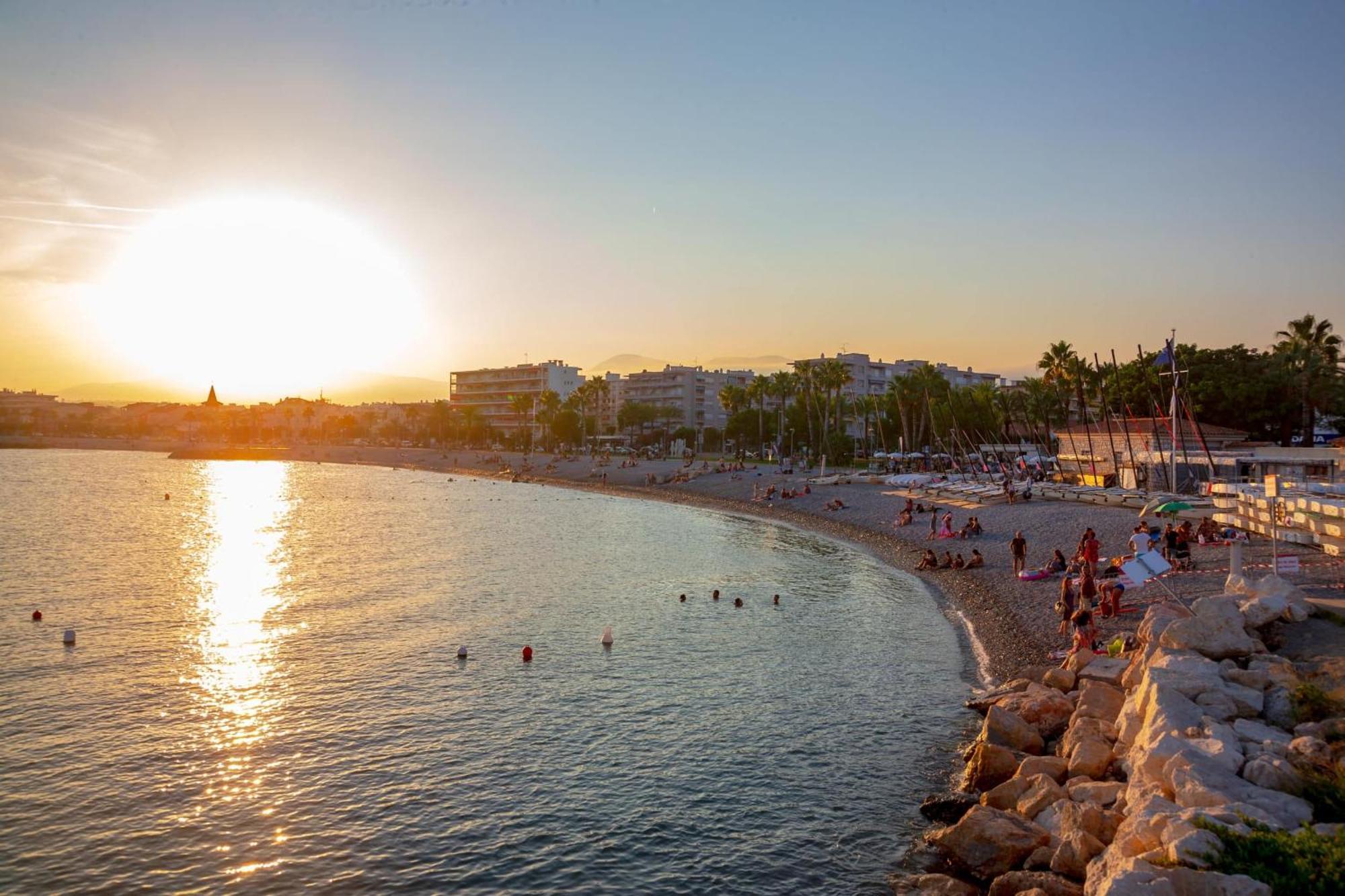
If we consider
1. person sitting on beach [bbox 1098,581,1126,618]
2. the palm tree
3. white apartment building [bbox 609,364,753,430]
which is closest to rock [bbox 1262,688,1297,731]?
person sitting on beach [bbox 1098,581,1126,618]

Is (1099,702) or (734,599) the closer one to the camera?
(1099,702)

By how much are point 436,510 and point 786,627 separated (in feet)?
160

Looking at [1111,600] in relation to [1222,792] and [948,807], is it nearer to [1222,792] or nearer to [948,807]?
[948,807]

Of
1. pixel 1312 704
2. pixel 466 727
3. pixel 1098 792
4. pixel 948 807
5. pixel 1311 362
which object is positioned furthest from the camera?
pixel 1311 362

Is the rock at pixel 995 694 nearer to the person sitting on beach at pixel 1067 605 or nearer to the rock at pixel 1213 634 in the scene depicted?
the rock at pixel 1213 634

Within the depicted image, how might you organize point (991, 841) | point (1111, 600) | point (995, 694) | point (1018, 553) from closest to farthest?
point (991, 841)
point (995, 694)
point (1111, 600)
point (1018, 553)

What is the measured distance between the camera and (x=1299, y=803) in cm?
997

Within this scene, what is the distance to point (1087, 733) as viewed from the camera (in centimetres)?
1434

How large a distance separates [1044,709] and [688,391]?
517 feet

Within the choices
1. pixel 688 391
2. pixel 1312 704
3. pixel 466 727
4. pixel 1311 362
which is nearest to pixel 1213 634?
pixel 1312 704

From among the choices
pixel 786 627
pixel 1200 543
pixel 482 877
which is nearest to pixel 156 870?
pixel 482 877

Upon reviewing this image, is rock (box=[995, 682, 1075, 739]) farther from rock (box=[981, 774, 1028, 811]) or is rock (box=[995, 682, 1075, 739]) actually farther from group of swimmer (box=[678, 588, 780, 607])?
group of swimmer (box=[678, 588, 780, 607])

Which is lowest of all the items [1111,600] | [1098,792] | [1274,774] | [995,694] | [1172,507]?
[995,694]

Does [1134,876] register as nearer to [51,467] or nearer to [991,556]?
[991,556]
